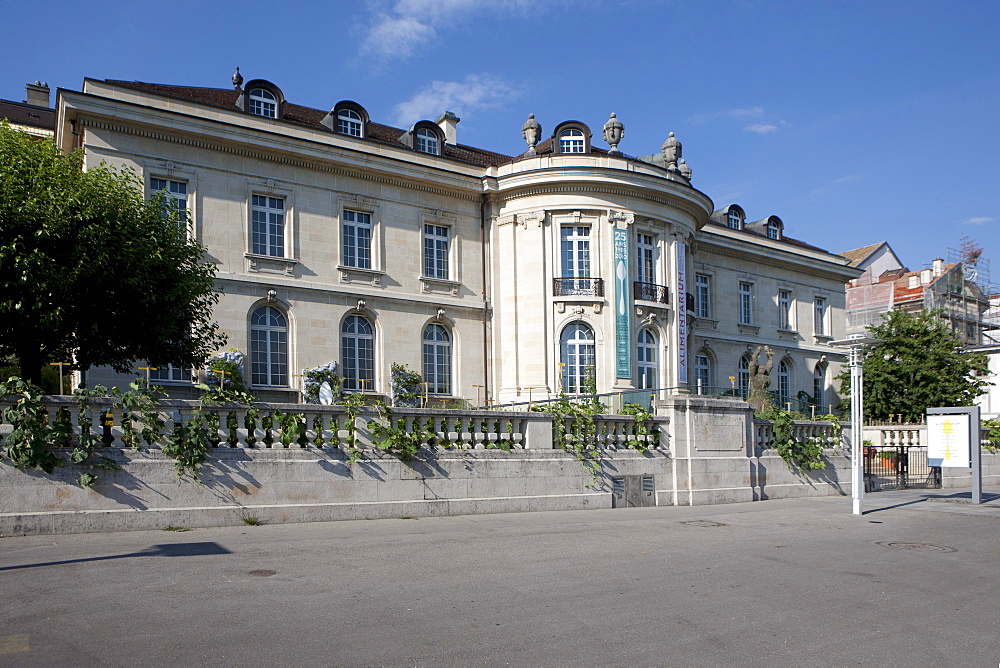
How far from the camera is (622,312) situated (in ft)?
94.2

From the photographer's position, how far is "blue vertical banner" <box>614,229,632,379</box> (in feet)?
93.1

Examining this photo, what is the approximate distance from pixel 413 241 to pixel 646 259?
8312 mm

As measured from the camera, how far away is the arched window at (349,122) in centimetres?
2833

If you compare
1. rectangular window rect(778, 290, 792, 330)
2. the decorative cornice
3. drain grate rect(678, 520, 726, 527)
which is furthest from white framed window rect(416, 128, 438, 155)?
rectangular window rect(778, 290, 792, 330)

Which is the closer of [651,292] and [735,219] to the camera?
[651,292]

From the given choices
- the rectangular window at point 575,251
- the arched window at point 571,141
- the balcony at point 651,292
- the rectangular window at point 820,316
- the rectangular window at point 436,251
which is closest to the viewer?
the rectangular window at point 436,251

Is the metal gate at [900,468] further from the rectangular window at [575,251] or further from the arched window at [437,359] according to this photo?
the arched window at [437,359]

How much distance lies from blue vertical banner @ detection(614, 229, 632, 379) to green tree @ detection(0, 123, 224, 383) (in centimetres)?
1432

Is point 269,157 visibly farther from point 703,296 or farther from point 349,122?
point 703,296

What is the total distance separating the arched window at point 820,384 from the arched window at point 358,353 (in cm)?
2490

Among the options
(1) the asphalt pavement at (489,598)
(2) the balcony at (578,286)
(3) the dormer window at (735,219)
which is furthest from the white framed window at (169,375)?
(3) the dormer window at (735,219)

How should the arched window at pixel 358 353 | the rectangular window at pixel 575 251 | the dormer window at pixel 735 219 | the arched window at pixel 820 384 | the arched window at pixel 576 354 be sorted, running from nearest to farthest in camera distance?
the arched window at pixel 358 353 < the arched window at pixel 576 354 < the rectangular window at pixel 575 251 < the dormer window at pixel 735 219 < the arched window at pixel 820 384

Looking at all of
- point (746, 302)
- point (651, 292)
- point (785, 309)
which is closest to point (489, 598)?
point (651, 292)

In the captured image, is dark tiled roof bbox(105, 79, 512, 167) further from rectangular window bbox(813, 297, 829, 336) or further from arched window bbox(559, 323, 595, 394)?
rectangular window bbox(813, 297, 829, 336)
